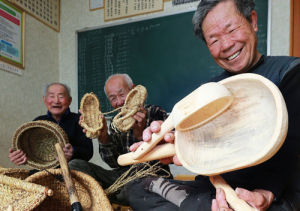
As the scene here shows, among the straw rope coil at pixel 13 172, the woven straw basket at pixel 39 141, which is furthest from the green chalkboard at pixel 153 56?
the straw rope coil at pixel 13 172

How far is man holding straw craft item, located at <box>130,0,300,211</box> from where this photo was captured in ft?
1.87

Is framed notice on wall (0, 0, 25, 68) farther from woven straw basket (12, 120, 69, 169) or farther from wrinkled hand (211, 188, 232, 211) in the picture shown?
wrinkled hand (211, 188, 232, 211)

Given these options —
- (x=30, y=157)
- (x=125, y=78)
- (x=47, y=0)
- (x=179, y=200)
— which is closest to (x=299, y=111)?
(x=179, y=200)

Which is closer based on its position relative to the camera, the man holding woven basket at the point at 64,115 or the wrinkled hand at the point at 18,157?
the wrinkled hand at the point at 18,157

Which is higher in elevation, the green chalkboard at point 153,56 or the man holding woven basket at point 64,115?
the green chalkboard at point 153,56

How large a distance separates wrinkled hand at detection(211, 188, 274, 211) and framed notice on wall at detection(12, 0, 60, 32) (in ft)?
7.66

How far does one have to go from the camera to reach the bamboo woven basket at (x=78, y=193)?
0.96m

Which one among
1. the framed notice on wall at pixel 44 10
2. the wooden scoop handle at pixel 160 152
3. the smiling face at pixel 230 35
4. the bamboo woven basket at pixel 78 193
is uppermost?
the framed notice on wall at pixel 44 10

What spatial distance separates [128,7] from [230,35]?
1.77 m

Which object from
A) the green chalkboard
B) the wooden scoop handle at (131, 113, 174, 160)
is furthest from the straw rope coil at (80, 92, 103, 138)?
the green chalkboard

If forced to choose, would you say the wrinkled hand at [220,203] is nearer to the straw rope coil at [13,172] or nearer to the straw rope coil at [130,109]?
the straw rope coil at [130,109]

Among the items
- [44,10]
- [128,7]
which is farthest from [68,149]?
[44,10]

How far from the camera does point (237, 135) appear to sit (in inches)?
21.8

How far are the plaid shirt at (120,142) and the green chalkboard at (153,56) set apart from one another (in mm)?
705
